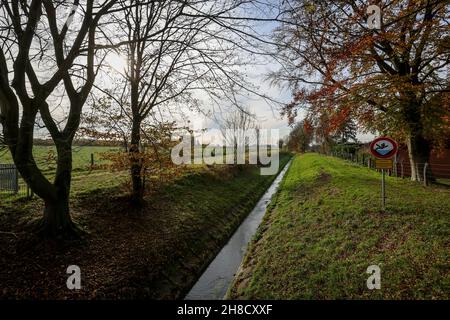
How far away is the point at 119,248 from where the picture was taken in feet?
23.8

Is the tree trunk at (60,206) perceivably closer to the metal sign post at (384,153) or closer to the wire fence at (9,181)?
the wire fence at (9,181)

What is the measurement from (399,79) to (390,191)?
4.65m

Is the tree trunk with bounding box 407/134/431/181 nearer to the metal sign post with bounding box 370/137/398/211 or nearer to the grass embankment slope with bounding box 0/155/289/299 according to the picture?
the metal sign post with bounding box 370/137/398/211

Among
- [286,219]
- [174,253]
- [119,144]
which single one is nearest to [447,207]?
[286,219]

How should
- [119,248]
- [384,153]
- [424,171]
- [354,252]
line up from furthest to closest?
1. [424,171]
2. [384,153]
3. [119,248]
4. [354,252]

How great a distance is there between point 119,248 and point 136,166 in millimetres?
3554

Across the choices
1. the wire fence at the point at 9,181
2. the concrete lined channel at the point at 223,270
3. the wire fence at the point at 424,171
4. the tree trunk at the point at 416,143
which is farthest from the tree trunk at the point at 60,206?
the wire fence at the point at 424,171

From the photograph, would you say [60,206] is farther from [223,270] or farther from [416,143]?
[416,143]

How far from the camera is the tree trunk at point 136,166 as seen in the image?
31.4ft

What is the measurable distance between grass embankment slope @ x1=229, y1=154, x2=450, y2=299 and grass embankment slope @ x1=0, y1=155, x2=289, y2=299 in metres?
1.66

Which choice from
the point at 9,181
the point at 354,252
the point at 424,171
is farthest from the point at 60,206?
the point at 424,171

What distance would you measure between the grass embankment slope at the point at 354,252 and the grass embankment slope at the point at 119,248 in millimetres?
1662

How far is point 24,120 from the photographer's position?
5887mm
